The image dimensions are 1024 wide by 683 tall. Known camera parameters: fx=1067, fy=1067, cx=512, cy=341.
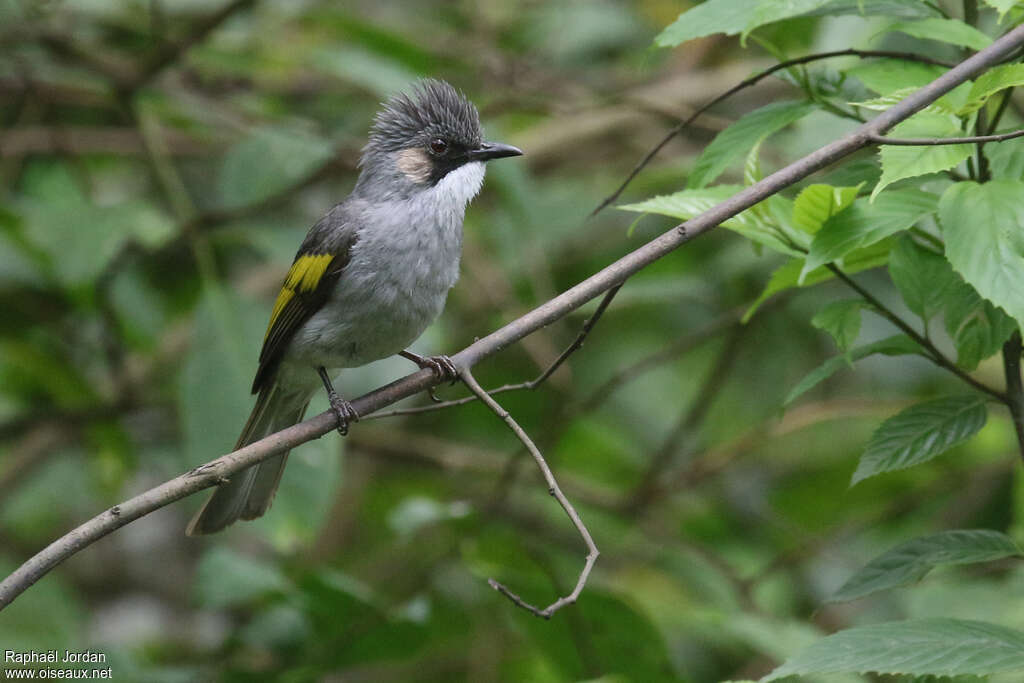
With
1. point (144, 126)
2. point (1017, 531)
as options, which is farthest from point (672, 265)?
point (144, 126)

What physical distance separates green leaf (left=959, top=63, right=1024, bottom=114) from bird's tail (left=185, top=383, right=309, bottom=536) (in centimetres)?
214

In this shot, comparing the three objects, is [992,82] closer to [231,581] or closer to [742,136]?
[742,136]

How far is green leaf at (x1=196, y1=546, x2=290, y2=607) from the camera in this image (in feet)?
12.2

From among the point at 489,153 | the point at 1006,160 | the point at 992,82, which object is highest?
the point at 489,153

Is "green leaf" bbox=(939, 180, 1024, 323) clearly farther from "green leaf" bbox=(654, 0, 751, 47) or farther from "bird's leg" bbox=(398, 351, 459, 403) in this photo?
"bird's leg" bbox=(398, 351, 459, 403)

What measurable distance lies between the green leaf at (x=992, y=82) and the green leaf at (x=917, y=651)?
1.07 metres

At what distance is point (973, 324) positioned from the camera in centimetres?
234

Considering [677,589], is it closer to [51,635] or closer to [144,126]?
[51,635]

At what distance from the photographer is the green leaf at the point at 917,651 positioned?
2045mm

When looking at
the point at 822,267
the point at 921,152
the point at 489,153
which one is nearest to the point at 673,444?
the point at 489,153

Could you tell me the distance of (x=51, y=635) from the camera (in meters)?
4.70

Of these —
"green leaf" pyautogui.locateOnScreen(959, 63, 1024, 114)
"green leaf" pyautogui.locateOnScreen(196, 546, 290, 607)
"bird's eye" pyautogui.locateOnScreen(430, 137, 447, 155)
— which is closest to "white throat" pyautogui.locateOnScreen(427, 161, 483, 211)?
"bird's eye" pyautogui.locateOnScreen(430, 137, 447, 155)

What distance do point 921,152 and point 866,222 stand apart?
181mm

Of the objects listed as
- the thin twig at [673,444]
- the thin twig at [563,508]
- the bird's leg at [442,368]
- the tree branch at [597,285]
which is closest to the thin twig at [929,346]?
the tree branch at [597,285]
